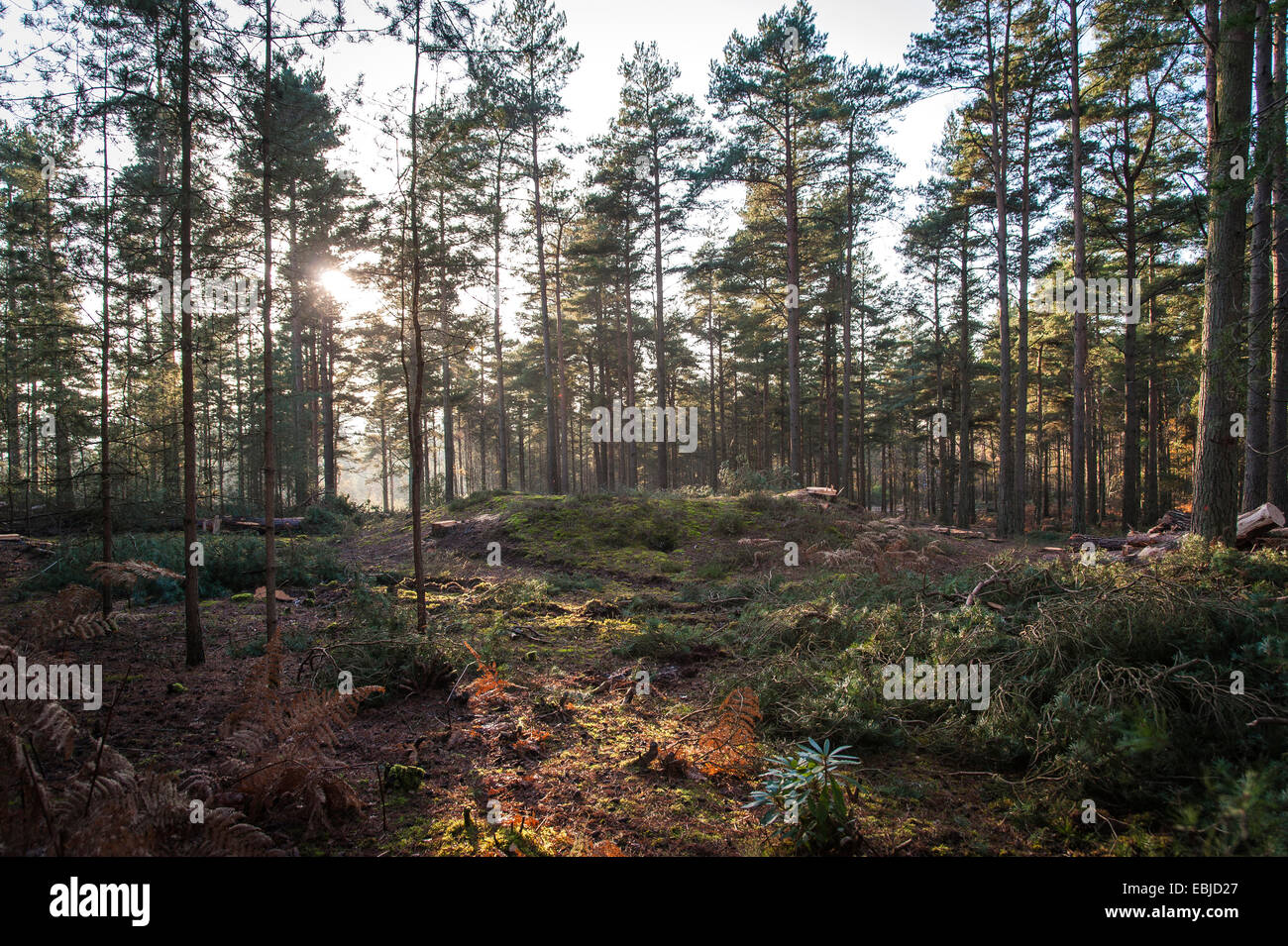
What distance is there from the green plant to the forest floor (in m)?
0.06

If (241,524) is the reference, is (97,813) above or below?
above

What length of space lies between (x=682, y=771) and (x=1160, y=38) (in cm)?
1593

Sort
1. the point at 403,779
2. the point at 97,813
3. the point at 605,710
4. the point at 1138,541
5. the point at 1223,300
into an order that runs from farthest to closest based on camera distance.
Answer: the point at 1138,541, the point at 1223,300, the point at 605,710, the point at 403,779, the point at 97,813

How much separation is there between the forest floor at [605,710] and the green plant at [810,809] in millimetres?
63

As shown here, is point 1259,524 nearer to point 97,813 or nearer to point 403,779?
point 403,779

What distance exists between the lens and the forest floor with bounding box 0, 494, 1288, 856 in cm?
280

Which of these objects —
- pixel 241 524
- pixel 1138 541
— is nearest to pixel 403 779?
pixel 1138 541

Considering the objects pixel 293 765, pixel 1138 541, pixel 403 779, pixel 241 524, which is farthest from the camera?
pixel 241 524

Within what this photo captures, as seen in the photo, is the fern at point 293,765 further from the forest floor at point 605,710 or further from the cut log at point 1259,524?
the cut log at point 1259,524

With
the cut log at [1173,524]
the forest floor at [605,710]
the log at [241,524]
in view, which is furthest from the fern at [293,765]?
the log at [241,524]

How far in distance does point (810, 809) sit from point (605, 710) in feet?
7.75

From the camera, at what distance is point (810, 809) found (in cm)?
255

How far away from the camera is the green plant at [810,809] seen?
2.51 meters
